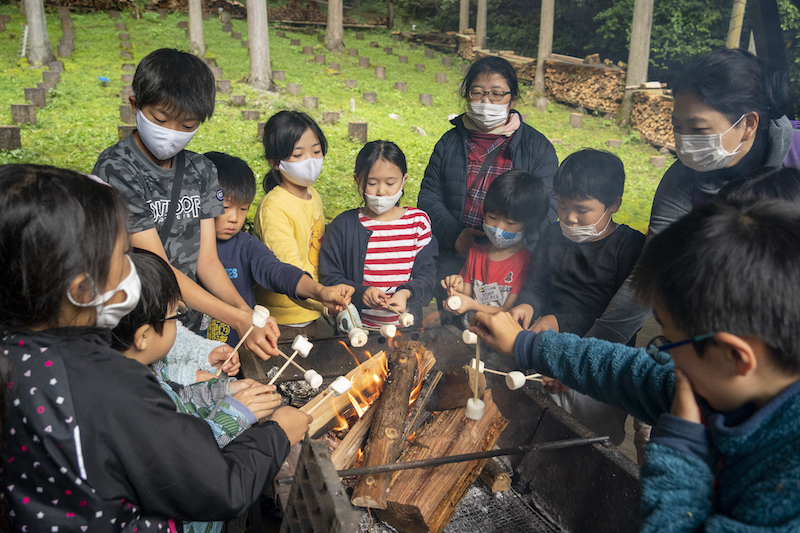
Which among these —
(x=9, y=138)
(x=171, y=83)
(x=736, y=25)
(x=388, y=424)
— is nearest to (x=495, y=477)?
(x=388, y=424)

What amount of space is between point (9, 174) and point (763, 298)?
6.34 ft

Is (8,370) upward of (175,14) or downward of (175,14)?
downward

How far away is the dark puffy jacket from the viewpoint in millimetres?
4180

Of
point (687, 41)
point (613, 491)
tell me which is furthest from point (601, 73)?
point (613, 491)

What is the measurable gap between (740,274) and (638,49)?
16.9 m

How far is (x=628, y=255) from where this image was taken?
3244mm

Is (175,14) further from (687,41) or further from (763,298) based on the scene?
(763,298)

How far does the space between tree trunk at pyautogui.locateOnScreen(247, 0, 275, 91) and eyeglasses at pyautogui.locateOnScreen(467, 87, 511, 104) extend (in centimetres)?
1245

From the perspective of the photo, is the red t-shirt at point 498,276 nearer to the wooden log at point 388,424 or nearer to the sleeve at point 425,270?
the sleeve at point 425,270

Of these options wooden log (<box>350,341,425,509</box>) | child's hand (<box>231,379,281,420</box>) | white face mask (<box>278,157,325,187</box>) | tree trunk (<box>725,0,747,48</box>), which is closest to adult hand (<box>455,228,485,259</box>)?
white face mask (<box>278,157,325,187</box>)

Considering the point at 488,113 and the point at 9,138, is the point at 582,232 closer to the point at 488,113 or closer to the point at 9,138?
the point at 488,113

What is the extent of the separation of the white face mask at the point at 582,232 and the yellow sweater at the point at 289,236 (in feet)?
6.39

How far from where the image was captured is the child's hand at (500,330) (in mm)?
2359

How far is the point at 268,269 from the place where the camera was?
377cm
